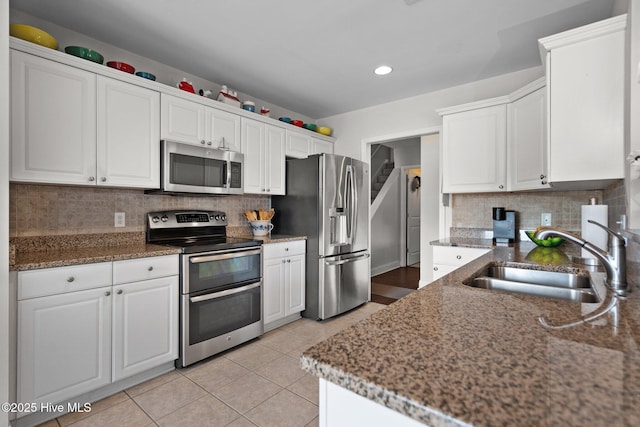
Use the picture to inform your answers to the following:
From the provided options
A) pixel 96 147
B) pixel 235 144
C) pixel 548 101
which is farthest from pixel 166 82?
pixel 548 101

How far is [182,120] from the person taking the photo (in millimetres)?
2600

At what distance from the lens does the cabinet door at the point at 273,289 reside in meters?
2.95

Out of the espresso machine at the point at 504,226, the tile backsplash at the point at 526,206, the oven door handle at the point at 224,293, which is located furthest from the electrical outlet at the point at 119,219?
the espresso machine at the point at 504,226

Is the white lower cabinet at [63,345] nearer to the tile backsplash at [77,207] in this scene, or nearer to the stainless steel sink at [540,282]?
the tile backsplash at [77,207]

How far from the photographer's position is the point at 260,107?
3.68 meters

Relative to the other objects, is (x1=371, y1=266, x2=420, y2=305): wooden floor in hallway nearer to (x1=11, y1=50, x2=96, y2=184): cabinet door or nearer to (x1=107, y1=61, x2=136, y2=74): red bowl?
(x1=11, y1=50, x2=96, y2=184): cabinet door

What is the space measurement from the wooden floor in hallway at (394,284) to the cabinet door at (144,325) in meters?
2.57

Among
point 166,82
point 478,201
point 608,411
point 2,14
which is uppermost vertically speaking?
point 166,82

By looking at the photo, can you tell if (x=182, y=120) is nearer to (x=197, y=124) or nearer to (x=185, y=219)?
(x=197, y=124)

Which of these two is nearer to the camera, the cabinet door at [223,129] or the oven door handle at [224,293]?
the oven door handle at [224,293]

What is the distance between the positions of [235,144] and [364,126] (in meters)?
1.81

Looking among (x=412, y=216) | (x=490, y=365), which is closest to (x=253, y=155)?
(x=490, y=365)

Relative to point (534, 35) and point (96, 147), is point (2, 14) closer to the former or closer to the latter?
point (96, 147)

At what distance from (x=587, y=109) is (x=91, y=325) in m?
3.03
